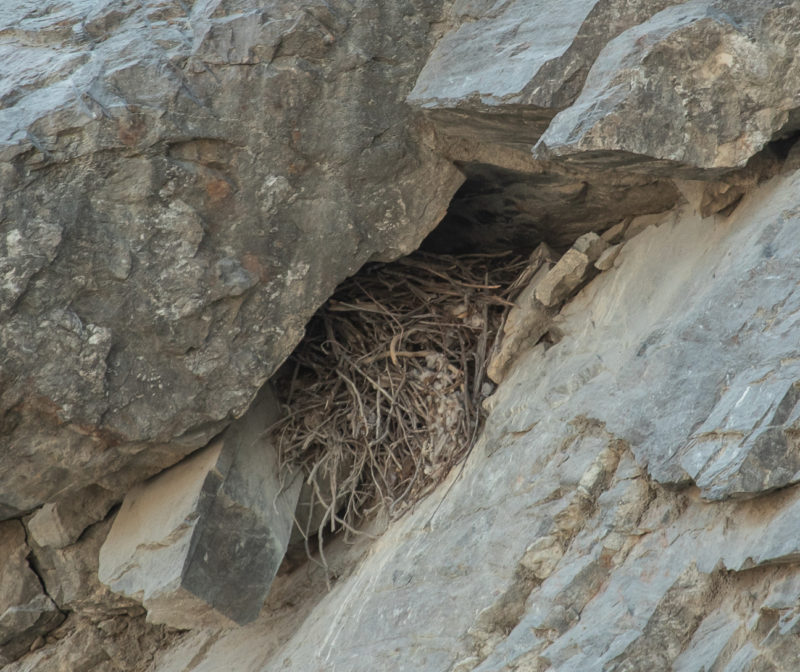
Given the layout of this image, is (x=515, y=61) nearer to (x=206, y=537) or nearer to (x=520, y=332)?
(x=520, y=332)

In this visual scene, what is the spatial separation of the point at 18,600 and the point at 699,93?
10.9 feet

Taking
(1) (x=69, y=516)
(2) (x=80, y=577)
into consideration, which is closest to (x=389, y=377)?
(1) (x=69, y=516)

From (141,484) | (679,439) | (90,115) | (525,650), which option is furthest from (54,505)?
(679,439)

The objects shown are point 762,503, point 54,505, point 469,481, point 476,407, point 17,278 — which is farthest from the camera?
point 54,505

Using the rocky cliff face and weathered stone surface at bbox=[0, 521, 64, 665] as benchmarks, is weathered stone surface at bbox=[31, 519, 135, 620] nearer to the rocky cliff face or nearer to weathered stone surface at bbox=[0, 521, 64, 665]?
weathered stone surface at bbox=[0, 521, 64, 665]

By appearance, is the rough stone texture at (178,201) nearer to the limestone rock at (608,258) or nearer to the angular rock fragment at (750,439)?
the limestone rock at (608,258)

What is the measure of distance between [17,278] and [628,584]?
2.07 meters

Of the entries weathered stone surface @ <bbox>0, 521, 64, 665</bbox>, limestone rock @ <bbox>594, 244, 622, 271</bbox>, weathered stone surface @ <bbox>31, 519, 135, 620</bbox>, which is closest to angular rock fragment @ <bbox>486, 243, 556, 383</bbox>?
limestone rock @ <bbox>594, 244, 622, 271</bbox>

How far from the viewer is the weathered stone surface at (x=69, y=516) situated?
4344 mm

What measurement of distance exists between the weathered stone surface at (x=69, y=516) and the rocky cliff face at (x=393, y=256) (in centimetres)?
3

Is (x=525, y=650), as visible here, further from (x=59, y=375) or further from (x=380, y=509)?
(x=59, y=375)

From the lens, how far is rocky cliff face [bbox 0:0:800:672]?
3.15 meters

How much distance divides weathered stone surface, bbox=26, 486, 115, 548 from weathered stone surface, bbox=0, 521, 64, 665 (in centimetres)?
14

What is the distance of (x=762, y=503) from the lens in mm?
2727
